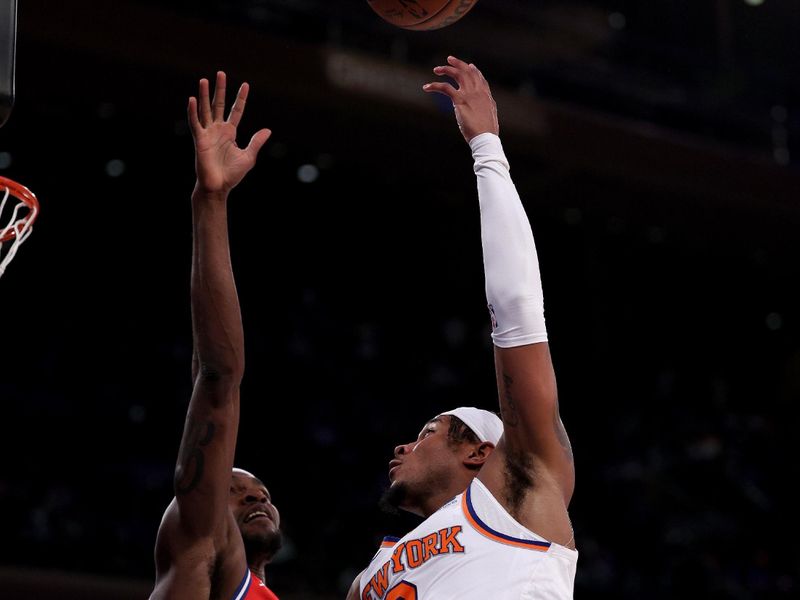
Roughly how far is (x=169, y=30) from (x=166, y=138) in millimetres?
2561

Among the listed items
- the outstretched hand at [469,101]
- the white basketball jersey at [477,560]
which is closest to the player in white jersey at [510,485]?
the white basketball jersey at [477,560]

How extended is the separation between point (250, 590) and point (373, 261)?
27.0 ft

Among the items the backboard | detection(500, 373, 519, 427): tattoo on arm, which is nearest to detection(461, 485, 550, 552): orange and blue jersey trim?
detection(500, 373, 519, 427): tattoo on arm

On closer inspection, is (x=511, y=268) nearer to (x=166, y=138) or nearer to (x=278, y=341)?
(x=278, y=341)

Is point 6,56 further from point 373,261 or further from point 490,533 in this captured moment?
point 373,261

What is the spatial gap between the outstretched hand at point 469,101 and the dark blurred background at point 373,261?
4.99 meters

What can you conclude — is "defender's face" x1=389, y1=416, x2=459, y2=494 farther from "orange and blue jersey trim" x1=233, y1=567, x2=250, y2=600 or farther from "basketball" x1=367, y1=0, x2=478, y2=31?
"basketball" x1=367, y1=0, x2=478, y2=31

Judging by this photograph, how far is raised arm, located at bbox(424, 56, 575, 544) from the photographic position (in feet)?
7.46

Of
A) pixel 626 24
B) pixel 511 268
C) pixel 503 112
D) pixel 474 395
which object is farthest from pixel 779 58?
pixel 511 268

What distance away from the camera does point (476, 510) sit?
2.35 m

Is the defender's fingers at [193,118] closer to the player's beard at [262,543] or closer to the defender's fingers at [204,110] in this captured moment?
the defender's fingers at [204,110]

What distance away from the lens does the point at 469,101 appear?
2582mm

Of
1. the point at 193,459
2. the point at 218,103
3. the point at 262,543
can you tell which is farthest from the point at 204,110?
the point at 262,543

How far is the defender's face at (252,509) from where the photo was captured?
3.15m
